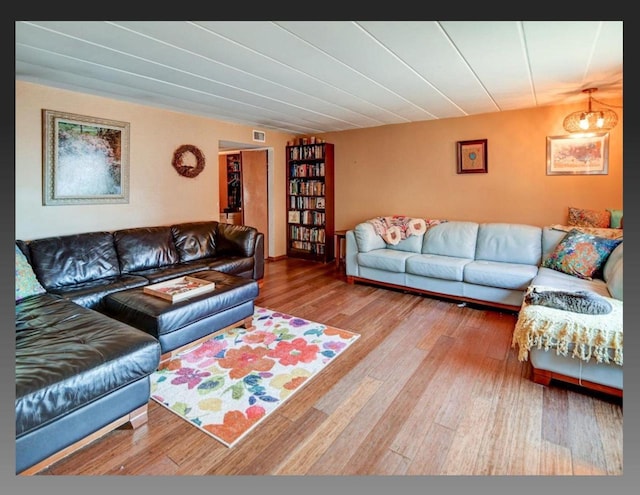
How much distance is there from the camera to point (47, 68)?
2.52 m

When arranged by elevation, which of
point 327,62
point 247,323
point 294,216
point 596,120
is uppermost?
point 327,62

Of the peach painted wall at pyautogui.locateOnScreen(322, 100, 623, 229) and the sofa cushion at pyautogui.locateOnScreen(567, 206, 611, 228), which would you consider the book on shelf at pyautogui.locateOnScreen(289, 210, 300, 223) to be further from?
the sofa cushion at pyautogui.locateOnScreen(567, 206, 611, 228)

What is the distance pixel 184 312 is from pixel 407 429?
1576mm

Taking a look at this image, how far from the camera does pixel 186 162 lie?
4.16 m

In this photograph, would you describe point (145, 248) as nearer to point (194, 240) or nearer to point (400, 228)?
point (194, 240)

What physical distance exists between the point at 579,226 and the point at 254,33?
3.58 meters

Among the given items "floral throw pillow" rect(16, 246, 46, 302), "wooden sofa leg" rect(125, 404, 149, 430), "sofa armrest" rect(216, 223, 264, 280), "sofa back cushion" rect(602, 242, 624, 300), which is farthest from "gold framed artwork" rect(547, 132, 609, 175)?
"floral throw pillow" rect(16, 246, 46, 302)

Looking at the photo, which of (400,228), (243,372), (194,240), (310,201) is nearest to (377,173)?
(400,228)

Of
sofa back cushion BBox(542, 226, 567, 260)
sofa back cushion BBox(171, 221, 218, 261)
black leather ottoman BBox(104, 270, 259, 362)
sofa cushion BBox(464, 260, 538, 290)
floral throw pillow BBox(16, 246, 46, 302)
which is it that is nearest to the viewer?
black leather ottoman BBox(104, 270, 259, 362)

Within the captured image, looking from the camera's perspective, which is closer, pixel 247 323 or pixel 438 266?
pixel 247 323

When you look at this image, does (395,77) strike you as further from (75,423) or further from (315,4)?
(75,423)

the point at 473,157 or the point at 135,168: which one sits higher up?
the point at 473,157

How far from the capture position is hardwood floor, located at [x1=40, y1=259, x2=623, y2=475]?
1.42 m

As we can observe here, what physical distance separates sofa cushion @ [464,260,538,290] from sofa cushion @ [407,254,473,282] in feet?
0.28
